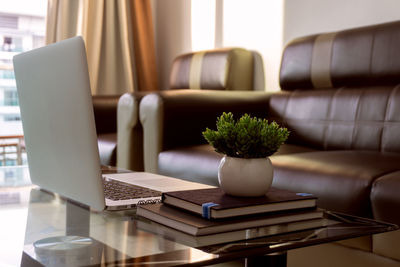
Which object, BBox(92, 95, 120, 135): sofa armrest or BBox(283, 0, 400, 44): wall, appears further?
BBox(92, 95, 120, 135): sofa armrest

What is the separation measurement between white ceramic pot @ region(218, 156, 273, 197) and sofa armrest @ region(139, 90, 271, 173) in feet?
4.13

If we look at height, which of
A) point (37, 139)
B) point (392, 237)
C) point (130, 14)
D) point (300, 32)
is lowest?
point (392, 237)

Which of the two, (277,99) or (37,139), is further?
(277,99)

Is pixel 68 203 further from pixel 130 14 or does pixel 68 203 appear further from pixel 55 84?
pixel 130 14

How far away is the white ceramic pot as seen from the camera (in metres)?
0.82

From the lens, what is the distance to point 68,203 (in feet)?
3.32

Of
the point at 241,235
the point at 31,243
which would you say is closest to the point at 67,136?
the point at 31,243

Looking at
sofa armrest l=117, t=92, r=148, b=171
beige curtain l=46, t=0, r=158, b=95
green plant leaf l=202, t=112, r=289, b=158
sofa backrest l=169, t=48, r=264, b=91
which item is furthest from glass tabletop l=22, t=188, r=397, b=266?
beige curtain l=46, t=0, r=158, b=95

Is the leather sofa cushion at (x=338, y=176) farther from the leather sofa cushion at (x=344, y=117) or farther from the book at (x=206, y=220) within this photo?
the book at (x=206, y=220)

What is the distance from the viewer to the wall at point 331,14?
221 centimetres

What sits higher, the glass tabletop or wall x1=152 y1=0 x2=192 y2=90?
wall x1=152 y1=0 x2=192 y2=90

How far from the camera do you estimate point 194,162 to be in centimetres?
183

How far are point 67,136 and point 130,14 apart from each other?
10.3 feet

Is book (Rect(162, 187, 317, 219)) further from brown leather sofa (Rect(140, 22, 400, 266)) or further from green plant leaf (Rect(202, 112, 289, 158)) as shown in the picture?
brown leather sofa (Rect(140, 22, 400, 266))
